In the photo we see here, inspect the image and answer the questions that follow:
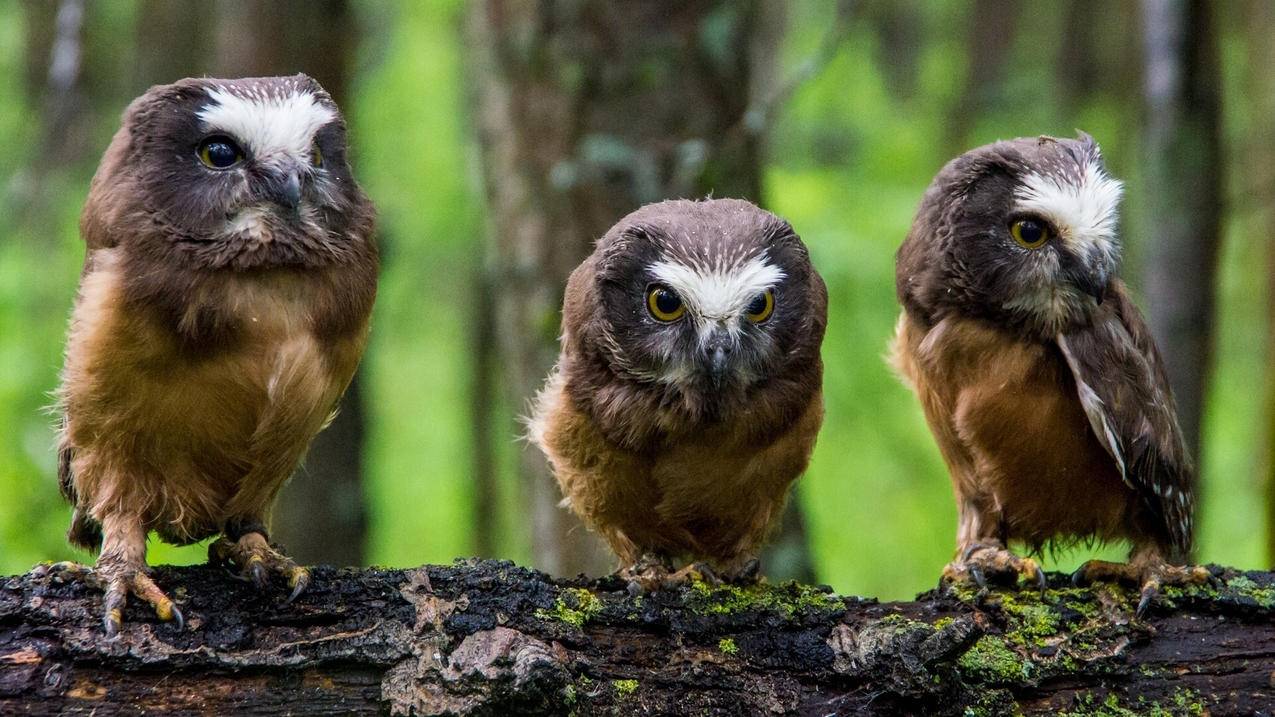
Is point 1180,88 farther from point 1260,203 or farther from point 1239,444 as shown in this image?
point 1239,444

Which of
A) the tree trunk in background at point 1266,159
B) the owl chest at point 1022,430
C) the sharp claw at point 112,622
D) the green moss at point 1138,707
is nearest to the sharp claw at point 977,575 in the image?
the owl chest at point 1022,430

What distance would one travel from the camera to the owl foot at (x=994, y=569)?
529 centimetres

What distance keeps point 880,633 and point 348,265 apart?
95.1 inches

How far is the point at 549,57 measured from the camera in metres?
Answer: 7.23

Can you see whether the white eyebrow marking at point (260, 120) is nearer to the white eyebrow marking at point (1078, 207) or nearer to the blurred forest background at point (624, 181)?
the blurred forest background at point (624, 181)

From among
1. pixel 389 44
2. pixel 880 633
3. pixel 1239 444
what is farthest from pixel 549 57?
pixel 1239 444

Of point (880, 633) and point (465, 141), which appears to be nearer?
point (880, 633)

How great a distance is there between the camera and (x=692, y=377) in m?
5.06

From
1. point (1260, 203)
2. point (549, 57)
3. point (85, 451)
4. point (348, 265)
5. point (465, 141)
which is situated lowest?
point (85, 451)

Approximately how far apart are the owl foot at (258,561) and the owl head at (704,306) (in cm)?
154

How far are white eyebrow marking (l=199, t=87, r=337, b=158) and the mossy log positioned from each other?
1.56 metres

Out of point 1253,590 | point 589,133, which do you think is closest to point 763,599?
point 1253,590

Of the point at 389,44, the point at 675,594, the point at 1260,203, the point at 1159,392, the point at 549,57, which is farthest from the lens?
the point at 389,44

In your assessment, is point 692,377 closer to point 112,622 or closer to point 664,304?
point 664,304
